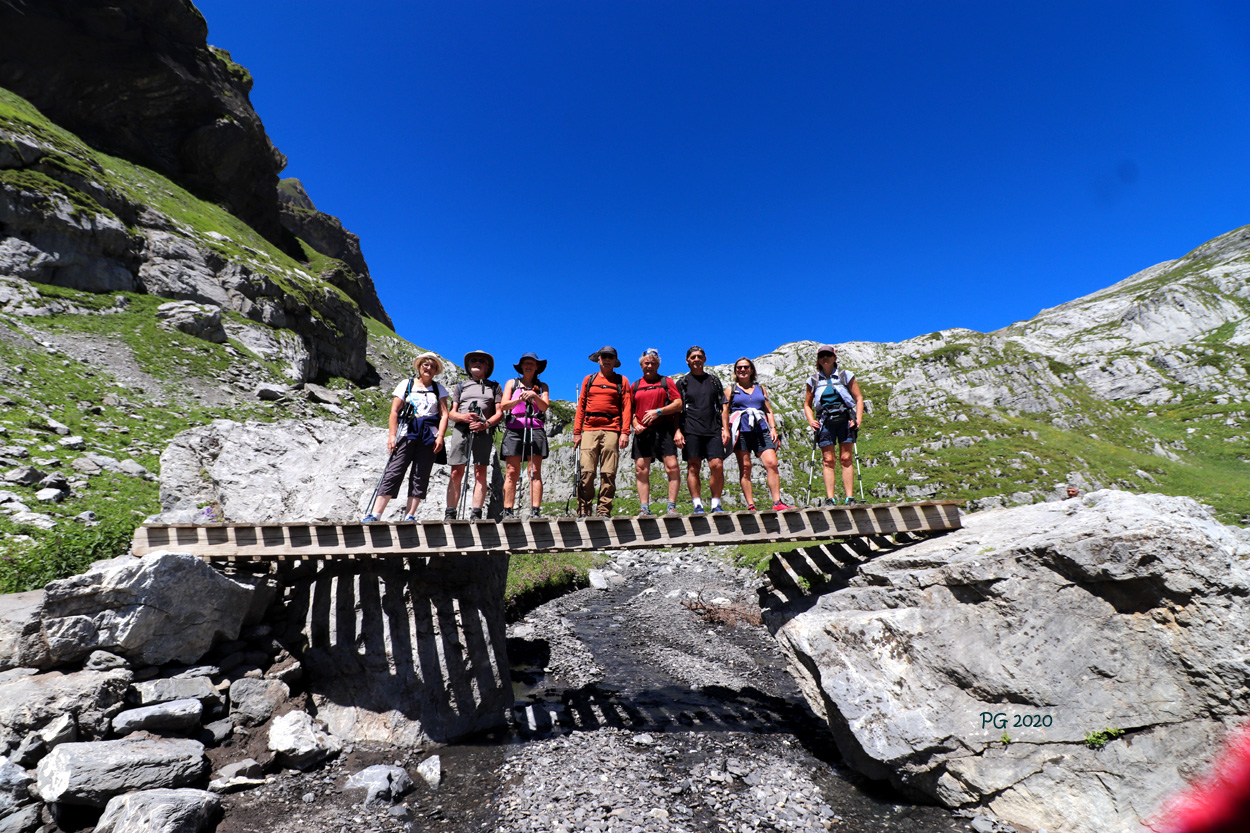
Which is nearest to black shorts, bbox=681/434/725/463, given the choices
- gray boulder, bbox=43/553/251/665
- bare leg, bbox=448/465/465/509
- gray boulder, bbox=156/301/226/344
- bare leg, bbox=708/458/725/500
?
bare leg, bbox=708/458/725/500

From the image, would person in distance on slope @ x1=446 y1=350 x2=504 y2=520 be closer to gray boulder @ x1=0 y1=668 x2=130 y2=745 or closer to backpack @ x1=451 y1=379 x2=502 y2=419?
backpack @ x1=451 y1=379 x2=502 y2=419

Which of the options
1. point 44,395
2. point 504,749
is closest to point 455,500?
point 504,749

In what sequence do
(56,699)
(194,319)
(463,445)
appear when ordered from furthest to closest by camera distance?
(194,319), (463,445), (56,699)

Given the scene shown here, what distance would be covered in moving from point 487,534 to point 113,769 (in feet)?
21.3

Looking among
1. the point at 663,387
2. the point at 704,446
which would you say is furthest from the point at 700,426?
the point at 663,387

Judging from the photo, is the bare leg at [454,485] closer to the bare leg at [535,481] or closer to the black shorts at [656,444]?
the bare leg at [535,481]

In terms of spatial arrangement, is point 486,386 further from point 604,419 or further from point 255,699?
point 255,699

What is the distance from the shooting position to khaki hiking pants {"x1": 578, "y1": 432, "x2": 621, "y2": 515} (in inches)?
448

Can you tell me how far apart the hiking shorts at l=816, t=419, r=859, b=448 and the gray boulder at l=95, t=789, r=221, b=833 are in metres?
13.1

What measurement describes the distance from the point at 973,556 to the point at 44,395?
30260mm

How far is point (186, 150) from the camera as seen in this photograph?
59594 mm

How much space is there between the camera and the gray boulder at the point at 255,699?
10008 millimetres

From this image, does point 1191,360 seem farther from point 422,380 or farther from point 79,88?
point 79,88

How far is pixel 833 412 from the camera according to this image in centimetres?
1191
